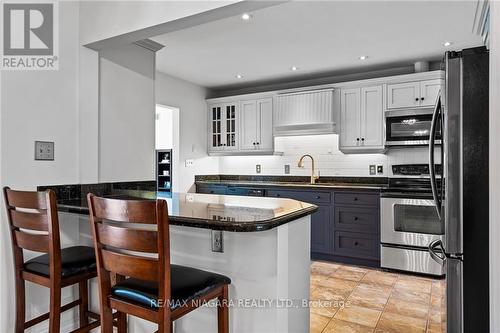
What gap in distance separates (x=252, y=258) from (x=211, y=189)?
334 centimetres

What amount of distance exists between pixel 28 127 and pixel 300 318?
2.02 metres

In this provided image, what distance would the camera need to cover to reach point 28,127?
83.1 inches

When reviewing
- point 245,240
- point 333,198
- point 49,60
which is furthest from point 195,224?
point 333,198

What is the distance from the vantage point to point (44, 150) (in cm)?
220

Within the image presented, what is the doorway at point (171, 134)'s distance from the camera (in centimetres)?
486

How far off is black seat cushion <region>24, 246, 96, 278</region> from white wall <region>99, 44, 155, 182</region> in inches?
31.1

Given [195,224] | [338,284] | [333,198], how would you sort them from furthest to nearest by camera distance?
[333,198] → [338,284] → [195,224]

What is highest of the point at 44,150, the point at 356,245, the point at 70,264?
the point at 44,150

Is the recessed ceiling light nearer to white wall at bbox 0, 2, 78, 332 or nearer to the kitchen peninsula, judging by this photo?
white wall at bbox 0, 2, 78, 332

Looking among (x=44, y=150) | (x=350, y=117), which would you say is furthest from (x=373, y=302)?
(x=44, y=150)

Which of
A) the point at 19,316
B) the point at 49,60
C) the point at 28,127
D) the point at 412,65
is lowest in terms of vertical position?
the point at 19,316

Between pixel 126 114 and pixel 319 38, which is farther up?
pixel 319 38

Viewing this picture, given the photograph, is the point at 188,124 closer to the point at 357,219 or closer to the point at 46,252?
the point at 357,219

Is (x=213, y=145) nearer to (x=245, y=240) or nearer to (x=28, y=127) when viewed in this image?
(x=28, y=127)
